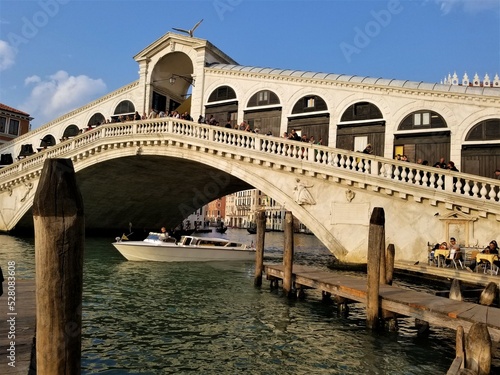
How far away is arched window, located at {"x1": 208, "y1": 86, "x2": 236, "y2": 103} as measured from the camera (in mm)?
21891

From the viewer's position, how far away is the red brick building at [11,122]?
38781 mm

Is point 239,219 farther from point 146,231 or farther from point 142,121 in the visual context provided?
point 142,121

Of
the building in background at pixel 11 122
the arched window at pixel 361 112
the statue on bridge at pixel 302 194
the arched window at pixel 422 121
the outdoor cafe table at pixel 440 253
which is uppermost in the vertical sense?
the building in background at pixel 11 122

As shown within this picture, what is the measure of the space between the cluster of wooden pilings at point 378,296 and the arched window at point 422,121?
7.94 meters

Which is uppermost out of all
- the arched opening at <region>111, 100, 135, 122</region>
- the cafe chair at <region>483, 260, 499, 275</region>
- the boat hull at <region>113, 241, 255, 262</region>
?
the arched opening at <region>111, 100, 135, 122</region>

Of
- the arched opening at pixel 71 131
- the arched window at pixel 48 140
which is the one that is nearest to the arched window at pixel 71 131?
the arched opening at pixel 71 131

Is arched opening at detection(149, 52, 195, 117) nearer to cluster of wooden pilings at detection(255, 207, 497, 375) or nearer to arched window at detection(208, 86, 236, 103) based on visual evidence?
arched window at detection(208, 86, 236, 103)

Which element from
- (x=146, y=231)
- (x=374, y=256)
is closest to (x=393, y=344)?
(x=374, y=256)

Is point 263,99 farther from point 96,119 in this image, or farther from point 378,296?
point 378,296

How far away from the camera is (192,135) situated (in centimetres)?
1838

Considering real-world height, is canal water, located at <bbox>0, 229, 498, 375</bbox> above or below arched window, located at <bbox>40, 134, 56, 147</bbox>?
below

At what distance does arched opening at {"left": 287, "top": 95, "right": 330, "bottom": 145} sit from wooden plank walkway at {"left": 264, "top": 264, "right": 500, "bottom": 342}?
1006cm

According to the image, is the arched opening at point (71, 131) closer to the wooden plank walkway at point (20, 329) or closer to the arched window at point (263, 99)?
the arched window at point (263, 99)

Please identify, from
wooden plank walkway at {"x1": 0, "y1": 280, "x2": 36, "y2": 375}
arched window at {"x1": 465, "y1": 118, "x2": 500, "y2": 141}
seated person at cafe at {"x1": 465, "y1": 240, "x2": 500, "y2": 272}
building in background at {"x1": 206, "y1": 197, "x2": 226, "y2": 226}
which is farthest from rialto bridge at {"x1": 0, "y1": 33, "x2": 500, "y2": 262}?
building in background at {"x1": 206, "y1": 197, "x2": 226, "y2": 226}
